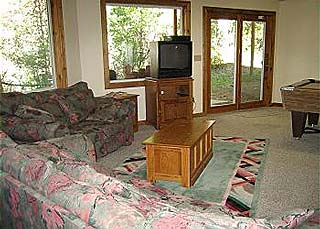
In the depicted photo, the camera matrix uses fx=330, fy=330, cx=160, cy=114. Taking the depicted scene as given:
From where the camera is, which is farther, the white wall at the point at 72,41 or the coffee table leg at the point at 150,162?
the white wall at the point at 72,41

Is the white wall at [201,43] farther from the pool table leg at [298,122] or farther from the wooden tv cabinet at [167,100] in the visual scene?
the pool table leg at [298,122]

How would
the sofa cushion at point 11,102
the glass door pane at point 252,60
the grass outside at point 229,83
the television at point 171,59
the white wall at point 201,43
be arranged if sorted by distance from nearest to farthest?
1. the sofa cushion at point 11,102
2. the white wall at point 201,43
3. the television at point 171,59
4. the grass outside at point 229,83
5. the glass door pane at point 252,60

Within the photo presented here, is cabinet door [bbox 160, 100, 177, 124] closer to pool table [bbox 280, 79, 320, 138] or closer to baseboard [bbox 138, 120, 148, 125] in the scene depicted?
baseboard [bbox 138, 120, 148, 125]

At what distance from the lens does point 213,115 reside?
279 inches

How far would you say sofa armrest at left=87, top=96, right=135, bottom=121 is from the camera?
461 cm

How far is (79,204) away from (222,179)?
248 centimetres

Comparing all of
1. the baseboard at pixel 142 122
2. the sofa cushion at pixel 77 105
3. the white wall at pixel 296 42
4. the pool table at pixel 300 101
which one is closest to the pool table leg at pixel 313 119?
the pool table at pixel 300 101

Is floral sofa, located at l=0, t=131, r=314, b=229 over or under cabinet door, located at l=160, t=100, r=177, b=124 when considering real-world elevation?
over

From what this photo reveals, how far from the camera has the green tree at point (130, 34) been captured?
19.1 feet

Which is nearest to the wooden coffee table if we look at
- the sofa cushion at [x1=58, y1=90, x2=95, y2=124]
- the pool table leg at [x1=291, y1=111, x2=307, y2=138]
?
the sofa cushion at [x1=58, y1=90, x2=95, y2=124]

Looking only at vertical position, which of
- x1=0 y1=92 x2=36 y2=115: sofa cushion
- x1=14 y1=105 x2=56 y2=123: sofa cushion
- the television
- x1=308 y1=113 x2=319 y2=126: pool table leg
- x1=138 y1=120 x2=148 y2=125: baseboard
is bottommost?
x1=138 y1=120 x2=148 y2=125: baseboard

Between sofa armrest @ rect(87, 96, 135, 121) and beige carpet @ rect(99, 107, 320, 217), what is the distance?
0.47 meters

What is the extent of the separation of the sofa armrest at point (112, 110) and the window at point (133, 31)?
98 cm

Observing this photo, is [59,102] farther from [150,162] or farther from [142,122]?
[142,122]
